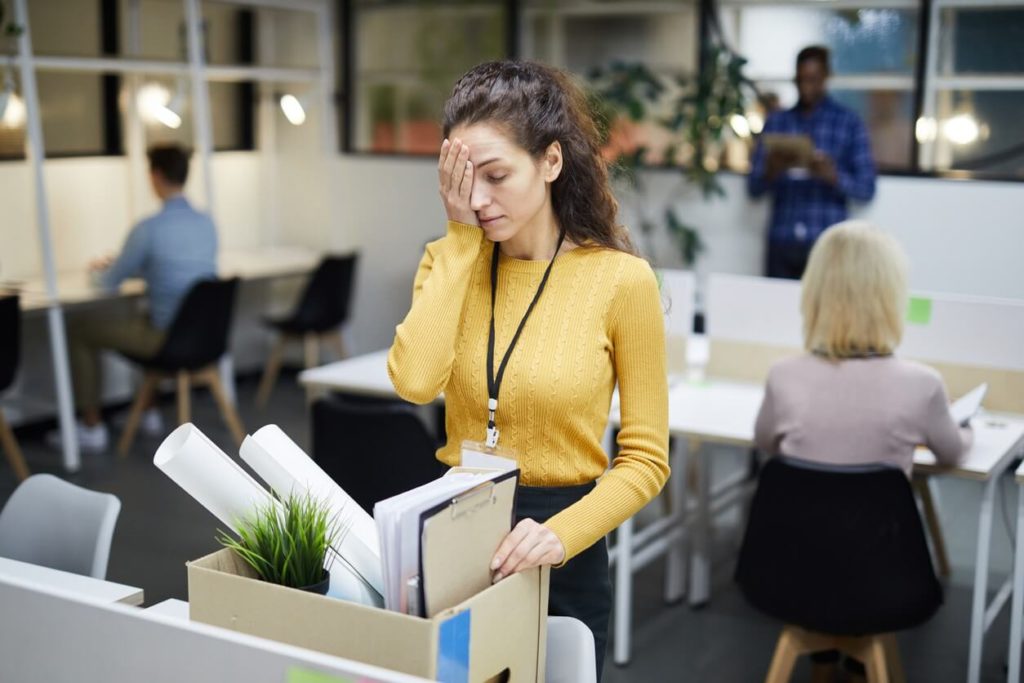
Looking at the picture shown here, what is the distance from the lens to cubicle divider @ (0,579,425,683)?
109cm

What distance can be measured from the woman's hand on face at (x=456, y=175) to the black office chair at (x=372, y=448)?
1528 millimetres

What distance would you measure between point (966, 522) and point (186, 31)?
14.3ft

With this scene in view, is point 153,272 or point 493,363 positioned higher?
point 493,363

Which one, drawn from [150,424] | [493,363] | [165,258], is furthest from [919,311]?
[150,424]

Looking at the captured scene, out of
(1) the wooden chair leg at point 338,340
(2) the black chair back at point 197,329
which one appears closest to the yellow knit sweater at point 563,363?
(2) the black chair back at point 197,329

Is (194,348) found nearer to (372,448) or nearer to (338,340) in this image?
(338,340)

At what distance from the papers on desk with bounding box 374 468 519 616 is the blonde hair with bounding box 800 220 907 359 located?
5.31 ft

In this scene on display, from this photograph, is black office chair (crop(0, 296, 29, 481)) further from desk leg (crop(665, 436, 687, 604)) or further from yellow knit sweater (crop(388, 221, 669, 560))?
yellow knit sweater (crop(388, 221, 669, 560))

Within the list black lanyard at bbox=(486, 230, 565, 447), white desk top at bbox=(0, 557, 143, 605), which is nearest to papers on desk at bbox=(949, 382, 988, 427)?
black lanyard at bbox=(486, 230, 565, 447)

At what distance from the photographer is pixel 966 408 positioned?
9.86 feet

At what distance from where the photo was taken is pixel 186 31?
5883mm

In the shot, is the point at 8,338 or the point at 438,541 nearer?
the point at 438,541

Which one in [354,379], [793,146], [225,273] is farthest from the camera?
[225,273]

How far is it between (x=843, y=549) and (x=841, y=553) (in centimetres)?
1
